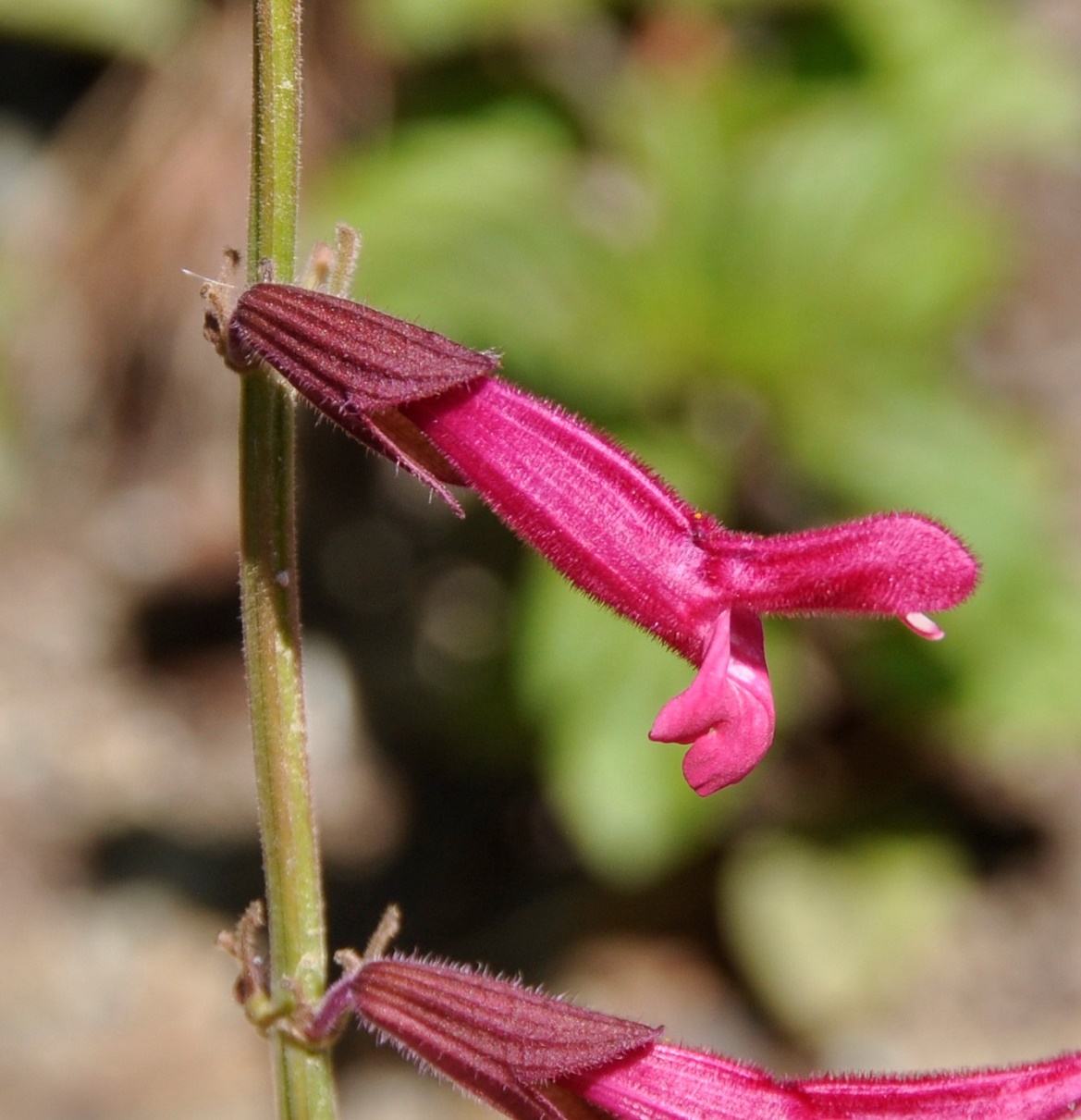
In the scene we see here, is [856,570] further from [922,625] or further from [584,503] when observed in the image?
[584,503]

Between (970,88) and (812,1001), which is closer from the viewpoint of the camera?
(812,1001)

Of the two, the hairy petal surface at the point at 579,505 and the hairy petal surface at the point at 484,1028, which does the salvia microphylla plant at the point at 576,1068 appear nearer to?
the hairy petal surface at the point at 484,1028

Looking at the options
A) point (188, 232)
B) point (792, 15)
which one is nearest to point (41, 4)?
point (188, 232)

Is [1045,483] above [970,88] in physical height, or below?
below

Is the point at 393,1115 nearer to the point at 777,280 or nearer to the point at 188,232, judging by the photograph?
the point at 777,280

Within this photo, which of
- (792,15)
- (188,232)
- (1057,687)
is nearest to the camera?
(1057,687)

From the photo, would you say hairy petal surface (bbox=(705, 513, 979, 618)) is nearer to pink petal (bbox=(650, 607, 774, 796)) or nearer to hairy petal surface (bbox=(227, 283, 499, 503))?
pink petal (bbox=(650, 607, 774, 796))

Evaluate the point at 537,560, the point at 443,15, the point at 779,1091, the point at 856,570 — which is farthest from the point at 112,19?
the point at 779,1091
